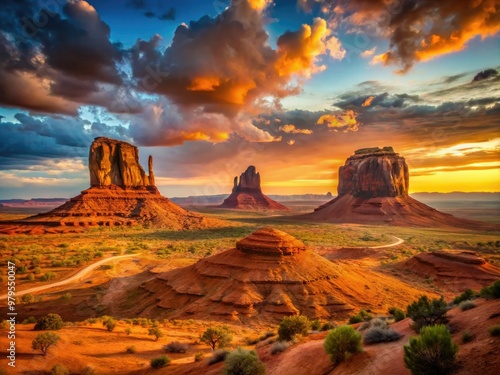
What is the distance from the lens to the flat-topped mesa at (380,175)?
130 meters

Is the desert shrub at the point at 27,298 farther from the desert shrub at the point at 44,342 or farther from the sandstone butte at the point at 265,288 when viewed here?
the desert shrub at the point at 44,342

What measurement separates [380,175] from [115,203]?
114997 mm

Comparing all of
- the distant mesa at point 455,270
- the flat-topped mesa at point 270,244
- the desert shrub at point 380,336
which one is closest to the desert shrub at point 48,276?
the flat-topped mesa at point 270,244

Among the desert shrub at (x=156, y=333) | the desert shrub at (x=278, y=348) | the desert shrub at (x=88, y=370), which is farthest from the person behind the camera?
the desert shrub at (x=156, y=333)

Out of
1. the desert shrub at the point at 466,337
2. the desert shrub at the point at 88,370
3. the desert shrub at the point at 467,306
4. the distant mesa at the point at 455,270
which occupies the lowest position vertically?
the distant mesa at the point at 455,270

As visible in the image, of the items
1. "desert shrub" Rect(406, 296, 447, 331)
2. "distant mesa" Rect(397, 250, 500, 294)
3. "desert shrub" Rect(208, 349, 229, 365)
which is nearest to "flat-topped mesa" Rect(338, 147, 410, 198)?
"distant mesa" Rect(397, 250, 500, 294)

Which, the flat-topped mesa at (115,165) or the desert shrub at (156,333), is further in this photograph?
the flat-topped mesa at (115,165)

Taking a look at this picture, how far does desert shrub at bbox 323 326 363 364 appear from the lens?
874 centimetres

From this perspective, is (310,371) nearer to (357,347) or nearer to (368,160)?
(357,347)

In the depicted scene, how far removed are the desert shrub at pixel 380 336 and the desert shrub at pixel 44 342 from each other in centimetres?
1435

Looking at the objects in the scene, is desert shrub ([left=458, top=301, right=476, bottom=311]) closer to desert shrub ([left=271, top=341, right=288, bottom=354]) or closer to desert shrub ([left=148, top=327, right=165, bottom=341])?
desert shrub ([left=271, top=341, right=288, bottom=354])

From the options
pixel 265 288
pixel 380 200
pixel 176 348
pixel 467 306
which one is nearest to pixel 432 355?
pixel 467 306

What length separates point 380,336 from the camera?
32.0ft

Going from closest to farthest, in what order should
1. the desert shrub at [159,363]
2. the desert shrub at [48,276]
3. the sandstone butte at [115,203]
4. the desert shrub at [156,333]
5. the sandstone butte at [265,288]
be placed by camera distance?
the desert shrub at [159,363], the desert shrub at [156,333], the sandstone butte at [265,288], the desert shrub at [48,276], the sandstone butte at [115,203]
